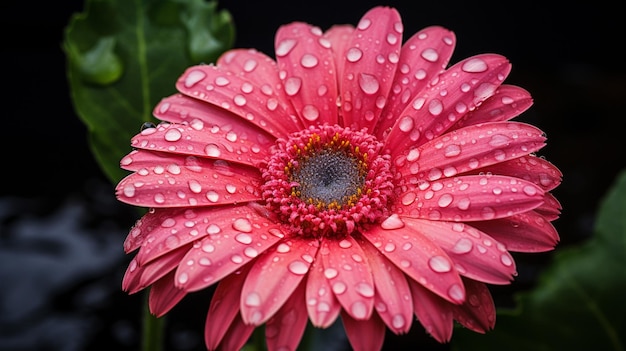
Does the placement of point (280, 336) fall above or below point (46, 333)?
above

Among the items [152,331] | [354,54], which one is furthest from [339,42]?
[152,331]

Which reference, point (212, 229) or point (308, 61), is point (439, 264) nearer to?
point (212, 229)

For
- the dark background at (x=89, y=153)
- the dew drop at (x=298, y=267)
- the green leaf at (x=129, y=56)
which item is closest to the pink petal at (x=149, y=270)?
the dew drop at (x=298, y=267)

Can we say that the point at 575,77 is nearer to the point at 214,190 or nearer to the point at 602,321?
the point at 602,321

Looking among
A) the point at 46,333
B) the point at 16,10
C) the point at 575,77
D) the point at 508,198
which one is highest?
the point at 508,198

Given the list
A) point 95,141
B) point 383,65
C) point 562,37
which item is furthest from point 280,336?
point 562,37

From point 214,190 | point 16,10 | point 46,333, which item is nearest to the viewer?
point 214,190

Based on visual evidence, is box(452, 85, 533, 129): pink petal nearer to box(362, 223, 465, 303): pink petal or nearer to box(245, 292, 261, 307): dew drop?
box(362, 223, 465, 303): pink petal
